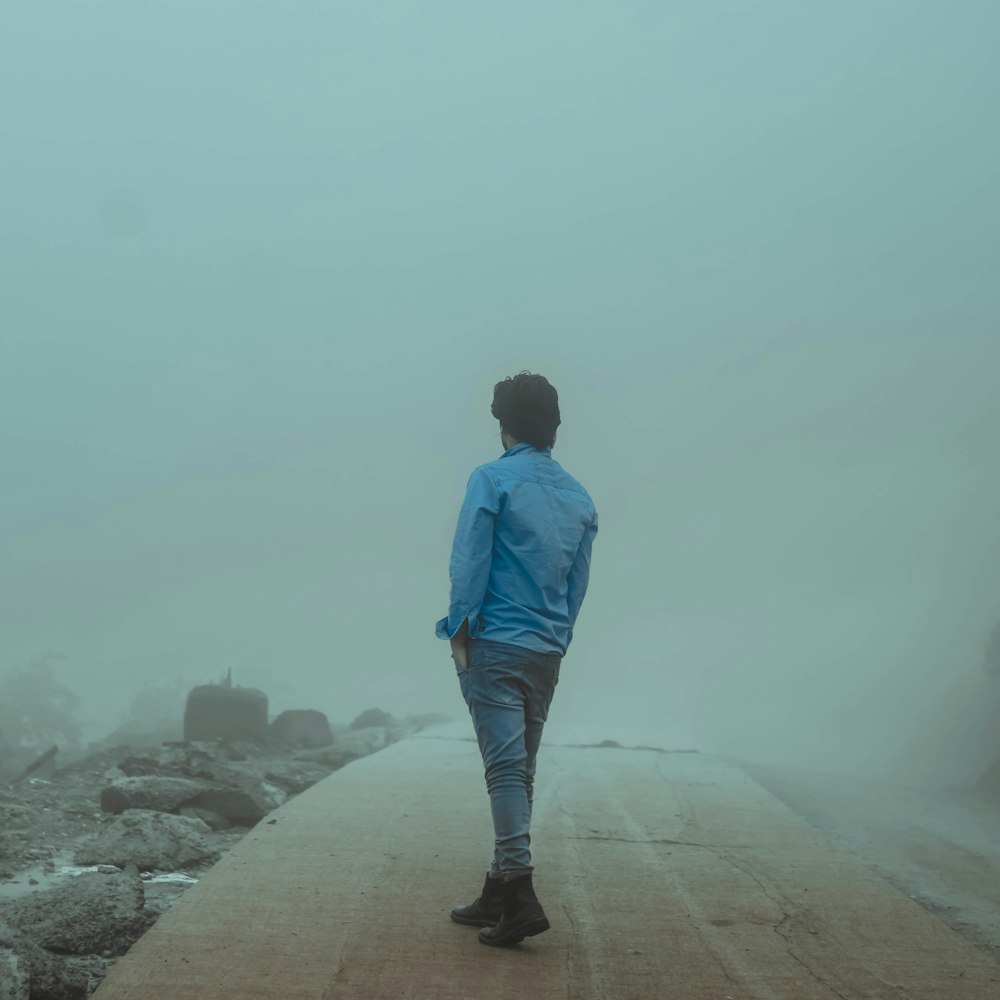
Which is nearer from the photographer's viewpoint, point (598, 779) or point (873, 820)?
point (598, 779)

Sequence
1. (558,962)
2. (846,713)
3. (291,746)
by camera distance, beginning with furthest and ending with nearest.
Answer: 1. (846,713)
2. (291,746)
3. (558,962)

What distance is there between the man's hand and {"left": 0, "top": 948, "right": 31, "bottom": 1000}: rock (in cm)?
148

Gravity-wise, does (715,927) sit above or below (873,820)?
above

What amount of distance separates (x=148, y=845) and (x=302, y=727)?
1023 centimetres

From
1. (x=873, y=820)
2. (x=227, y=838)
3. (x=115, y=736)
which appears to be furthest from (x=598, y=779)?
(x=115, y=736)

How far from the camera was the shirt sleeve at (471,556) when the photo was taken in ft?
11.7

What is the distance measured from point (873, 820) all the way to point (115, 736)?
17838mm

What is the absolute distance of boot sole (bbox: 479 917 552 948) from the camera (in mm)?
3297

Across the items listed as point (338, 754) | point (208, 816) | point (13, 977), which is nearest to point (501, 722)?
point (13, 977)

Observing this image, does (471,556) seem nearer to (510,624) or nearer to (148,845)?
(510,624)

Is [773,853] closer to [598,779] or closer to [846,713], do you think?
[598,779]

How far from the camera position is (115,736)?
23.7m

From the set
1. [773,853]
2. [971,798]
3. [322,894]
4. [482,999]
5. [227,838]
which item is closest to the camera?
[482,999]

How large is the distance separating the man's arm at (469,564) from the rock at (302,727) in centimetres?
1085
